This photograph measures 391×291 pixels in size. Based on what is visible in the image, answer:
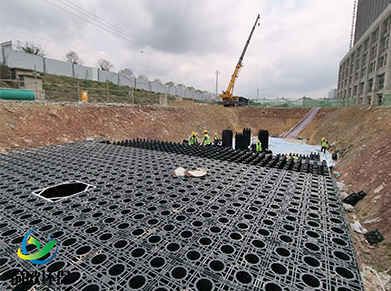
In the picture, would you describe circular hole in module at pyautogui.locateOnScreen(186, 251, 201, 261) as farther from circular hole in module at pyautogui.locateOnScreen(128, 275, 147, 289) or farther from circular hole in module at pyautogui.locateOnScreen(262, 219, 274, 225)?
circular hole in module at pyautogui.locateOnScreen(262, 219, 274, 225)

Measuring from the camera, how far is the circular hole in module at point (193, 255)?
1.59 meters

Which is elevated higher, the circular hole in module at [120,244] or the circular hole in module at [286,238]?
the circular hole in module at [286,238]

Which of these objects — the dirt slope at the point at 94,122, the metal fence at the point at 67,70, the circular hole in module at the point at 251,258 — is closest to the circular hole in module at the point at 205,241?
the circular hole in module at the point at 251,258

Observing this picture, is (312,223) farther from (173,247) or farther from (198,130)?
(198,130)

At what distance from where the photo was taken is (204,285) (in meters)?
1.33

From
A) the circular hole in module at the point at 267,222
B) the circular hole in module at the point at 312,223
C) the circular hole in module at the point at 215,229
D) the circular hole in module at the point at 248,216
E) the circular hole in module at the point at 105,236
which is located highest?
the circular hole in module at the point at 312,223

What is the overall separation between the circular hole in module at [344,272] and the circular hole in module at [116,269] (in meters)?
1.55

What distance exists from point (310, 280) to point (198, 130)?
20009 mm

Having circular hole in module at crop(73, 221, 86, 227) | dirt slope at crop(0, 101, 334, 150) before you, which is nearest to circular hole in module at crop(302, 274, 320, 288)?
circular hole in module at crop(73, 221, 86, 227)

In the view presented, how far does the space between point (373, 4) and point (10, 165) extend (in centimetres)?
5097

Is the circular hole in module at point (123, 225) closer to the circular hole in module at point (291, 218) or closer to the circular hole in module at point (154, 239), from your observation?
the circular hole in module at point (154, 239)

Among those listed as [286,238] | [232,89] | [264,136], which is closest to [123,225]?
[286,238]

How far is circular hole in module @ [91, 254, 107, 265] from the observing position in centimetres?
153

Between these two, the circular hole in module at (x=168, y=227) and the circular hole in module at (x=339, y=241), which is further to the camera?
the circular hole in module at (x=168, y=227)
